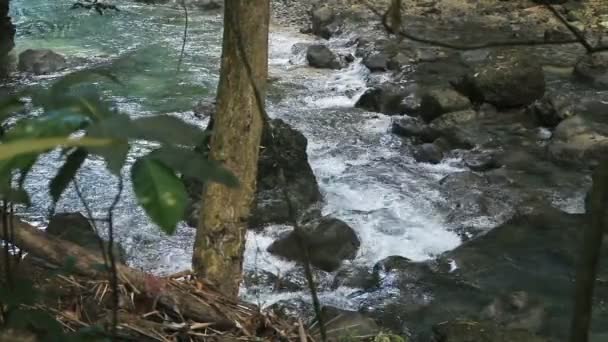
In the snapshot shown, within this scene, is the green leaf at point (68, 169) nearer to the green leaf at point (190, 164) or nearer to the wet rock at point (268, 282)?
the green leaf at point (190, 164)

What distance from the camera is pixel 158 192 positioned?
83cm

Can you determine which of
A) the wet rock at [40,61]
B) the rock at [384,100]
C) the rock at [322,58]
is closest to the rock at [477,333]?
the rock at [384,100]

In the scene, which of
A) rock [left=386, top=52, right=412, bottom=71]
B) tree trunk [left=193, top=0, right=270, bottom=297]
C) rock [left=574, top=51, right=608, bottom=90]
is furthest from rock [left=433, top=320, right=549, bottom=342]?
rock [left=386, top=52, right=412, bottom=71]

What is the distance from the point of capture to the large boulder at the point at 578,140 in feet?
21.6

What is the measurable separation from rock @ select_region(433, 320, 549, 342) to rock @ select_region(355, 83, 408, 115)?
423 cm

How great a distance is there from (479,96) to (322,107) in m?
1.59

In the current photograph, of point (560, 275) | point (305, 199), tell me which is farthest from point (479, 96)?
point (560, 275)

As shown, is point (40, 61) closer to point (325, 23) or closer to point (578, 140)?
point (325, 23)

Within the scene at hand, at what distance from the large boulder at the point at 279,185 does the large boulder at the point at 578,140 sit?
2.21 m

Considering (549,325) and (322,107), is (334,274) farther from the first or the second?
(322,107)

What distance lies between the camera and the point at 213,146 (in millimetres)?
3043

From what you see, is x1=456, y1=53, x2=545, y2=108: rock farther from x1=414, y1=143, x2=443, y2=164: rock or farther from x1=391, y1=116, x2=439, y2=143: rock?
x1=414, y1=143, x2=443, y2=164: rock

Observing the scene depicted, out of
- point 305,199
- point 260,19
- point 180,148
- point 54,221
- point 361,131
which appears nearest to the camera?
point 180,148

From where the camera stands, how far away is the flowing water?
5305mm
